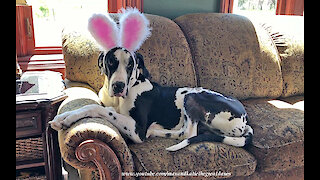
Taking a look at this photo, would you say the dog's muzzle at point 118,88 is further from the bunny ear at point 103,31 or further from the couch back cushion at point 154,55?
the couch back cushion at point 154,55

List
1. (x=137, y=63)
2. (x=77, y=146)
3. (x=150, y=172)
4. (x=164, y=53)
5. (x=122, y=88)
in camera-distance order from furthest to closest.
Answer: (x=164, y=53) → (x=137, y=63) → (x=122, y=88) → (x=150, y=172) → (x=77, y=146)

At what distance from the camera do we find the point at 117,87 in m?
1.49

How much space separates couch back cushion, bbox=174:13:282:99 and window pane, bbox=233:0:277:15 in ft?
2.44

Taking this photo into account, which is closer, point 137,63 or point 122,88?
point 122,88

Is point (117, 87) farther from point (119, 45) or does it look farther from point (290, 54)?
point (290, 54)

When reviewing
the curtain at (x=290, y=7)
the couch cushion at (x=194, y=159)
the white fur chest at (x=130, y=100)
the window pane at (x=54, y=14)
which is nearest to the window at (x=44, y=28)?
the window pane at (x=54, y=14)

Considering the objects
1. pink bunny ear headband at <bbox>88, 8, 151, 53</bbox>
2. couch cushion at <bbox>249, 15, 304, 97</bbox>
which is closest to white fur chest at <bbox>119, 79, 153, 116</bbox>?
pink bunny ear headband at <bbox>88, 8, 151, 53</bbox>

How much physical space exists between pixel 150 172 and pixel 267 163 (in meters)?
0.69

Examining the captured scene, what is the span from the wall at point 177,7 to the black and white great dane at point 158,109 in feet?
3.24

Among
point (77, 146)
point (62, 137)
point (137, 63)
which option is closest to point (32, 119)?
point (62, 137)

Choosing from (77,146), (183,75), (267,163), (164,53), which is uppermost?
(164,53)

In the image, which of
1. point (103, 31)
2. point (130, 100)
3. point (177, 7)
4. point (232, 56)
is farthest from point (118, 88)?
point (177, 7)

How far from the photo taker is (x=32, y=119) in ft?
4.60

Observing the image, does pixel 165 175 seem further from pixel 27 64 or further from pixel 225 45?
pixel 27 64
